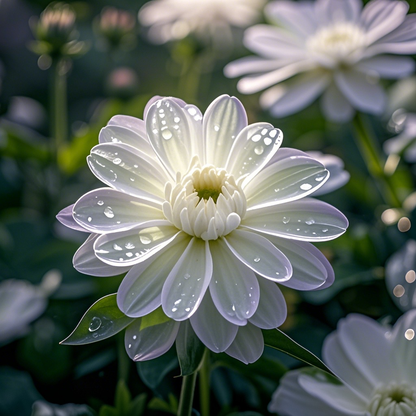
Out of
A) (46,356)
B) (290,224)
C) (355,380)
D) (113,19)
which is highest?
(113,19)

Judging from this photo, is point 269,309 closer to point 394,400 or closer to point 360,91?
point 394,400

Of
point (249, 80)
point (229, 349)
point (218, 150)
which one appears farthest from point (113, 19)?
point (229, 349)

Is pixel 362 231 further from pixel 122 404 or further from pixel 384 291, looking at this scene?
pixel 122 404

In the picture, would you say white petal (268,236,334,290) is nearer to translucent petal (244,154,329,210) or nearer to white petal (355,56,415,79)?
translucent petal (244,154,329,210)

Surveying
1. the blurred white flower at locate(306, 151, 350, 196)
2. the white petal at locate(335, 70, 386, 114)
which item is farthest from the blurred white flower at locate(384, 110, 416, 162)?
the blurred white flower at locate(306, 151, 350, 196)

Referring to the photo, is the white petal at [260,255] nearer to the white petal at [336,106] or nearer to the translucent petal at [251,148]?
the translucent petal at [251,148]

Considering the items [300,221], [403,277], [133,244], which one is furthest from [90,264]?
[403,277]
